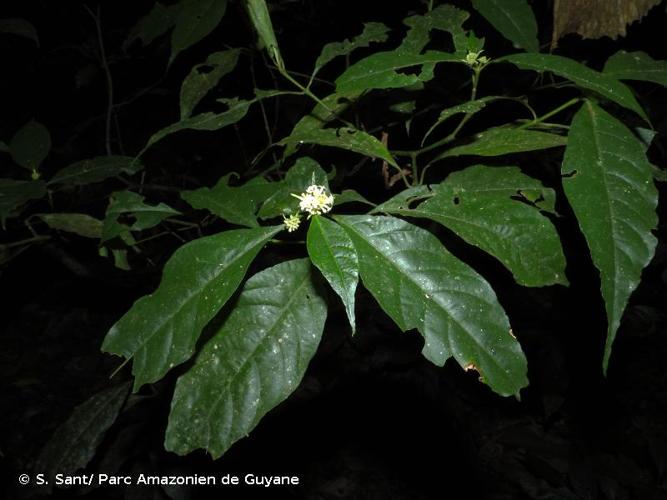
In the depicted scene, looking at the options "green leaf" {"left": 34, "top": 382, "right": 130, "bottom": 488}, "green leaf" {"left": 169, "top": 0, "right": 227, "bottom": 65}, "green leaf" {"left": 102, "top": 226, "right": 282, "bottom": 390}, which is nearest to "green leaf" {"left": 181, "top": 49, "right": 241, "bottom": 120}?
"green leaf" {"left": 169, "top": 0, "right": 227, "bottom": 65}

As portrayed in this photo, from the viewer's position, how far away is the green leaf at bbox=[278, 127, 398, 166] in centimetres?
80

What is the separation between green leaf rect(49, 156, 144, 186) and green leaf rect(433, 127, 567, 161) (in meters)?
0.74

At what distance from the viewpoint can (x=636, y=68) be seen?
82 centimetres

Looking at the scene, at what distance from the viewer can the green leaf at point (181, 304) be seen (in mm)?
699

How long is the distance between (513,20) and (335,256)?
0.60 metres

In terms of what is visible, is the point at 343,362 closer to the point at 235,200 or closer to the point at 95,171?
the point at 95,171

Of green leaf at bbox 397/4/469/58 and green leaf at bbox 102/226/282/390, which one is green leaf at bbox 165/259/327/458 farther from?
green leaf at bbox 397/4/469/58

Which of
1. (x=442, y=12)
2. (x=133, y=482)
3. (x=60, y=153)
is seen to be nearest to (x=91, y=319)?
(x=60, y=153)

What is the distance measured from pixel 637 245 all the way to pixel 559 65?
26 cm

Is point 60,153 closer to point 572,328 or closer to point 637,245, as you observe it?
point 572,328

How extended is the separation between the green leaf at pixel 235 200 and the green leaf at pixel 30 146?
54cm

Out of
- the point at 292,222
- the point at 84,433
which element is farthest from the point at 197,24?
the point at 84,433

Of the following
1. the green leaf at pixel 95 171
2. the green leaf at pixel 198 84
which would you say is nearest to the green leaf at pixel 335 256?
the green leaf at pixel 198 84

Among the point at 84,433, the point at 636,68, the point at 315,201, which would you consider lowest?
the point at 84,433
